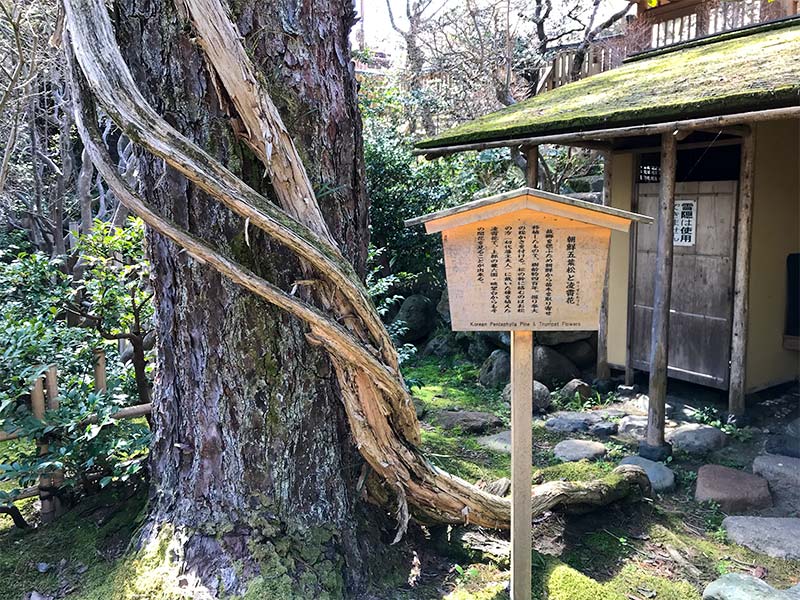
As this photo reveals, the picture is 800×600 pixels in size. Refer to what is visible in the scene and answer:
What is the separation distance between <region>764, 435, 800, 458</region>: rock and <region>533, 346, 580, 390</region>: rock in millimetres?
2361

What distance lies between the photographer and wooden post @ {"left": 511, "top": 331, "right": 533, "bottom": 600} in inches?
95.9

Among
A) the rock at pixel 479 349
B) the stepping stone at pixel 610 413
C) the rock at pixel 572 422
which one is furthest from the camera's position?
the rock at pixel 479 349

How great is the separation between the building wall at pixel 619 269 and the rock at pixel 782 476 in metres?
2.18

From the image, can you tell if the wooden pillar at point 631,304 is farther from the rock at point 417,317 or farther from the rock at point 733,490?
the rock at point 417,317

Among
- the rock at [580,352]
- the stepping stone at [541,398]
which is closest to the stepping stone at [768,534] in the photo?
the stepping stone at [541,398]

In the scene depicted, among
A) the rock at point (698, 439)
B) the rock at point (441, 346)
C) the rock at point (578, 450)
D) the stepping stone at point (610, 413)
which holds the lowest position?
the stepping stone at point (610, 413)

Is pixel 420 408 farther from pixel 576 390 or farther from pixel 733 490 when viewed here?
pixel 733 490

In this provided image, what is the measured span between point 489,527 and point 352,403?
41.2 inches

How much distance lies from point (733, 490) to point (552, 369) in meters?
3.03

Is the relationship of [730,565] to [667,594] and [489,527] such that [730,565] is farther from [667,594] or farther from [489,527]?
[489,527]

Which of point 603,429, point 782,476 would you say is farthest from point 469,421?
point 782,476

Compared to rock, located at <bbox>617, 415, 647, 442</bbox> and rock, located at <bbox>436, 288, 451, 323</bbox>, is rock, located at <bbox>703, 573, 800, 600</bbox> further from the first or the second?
rock, located at <bbox>436, 288, 451, 323</bbox>

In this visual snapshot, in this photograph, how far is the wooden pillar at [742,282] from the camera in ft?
17.7

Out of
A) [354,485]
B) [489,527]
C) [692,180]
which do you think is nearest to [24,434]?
[354,485]
